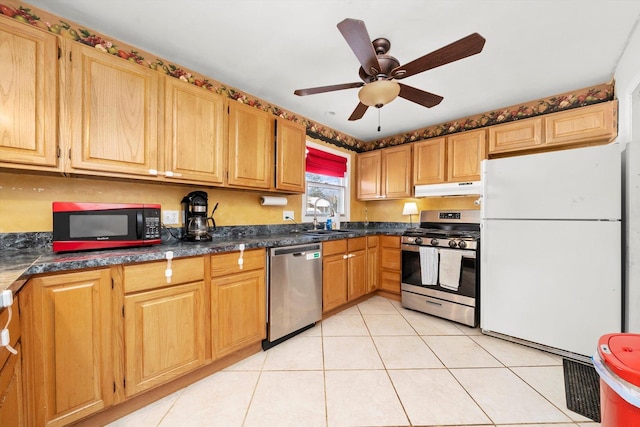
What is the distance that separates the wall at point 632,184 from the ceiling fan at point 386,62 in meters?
1.32

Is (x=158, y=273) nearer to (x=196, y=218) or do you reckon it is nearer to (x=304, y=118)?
(x=196, y=218)

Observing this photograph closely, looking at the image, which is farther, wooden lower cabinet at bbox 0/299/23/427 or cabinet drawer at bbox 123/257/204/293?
cabinet drawer at bbox 123/257/204/293

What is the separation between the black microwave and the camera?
1359 mm

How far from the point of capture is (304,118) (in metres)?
3.12

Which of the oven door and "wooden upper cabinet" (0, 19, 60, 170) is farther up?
"wooden upper cabinet" (0, 19, 60, 170)

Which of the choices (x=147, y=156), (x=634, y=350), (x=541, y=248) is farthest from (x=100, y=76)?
(x=541, y=248)

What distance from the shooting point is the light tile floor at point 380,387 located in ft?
4.42

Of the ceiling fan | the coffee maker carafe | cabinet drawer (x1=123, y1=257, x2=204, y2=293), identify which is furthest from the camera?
the coffee maker carafe

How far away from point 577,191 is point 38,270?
3.40 metres

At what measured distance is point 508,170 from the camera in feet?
7.14

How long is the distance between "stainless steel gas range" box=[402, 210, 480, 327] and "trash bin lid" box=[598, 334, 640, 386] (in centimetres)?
159

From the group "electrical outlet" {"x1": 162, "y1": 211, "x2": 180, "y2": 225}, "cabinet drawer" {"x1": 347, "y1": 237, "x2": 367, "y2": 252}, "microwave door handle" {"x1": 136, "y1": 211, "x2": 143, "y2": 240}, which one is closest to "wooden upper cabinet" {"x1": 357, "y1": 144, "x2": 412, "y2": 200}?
"cabinet drawer" {"x1": 347, "y1": 237, "x2": 367, "y2": 252}

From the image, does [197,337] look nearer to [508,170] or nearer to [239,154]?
[239,154]

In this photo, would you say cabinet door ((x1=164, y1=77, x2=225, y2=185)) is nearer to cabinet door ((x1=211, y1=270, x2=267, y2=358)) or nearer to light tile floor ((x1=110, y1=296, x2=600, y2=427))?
cabinet door ((x1=211, y1=270, x2=267, y2=358))
